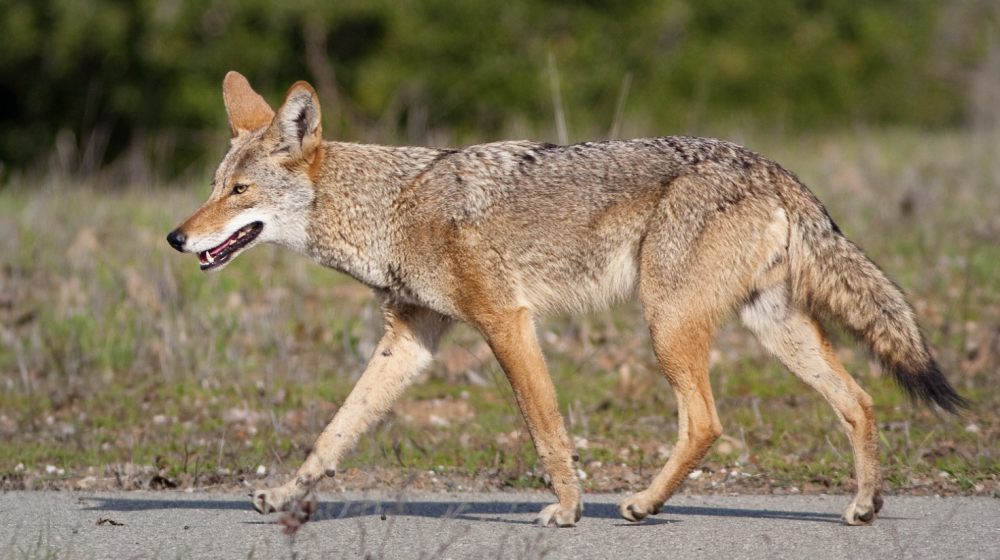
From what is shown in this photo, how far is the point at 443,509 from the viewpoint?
17.8ft

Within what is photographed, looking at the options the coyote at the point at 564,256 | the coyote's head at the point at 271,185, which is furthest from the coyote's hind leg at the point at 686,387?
the coyote's head at the point at 271,185

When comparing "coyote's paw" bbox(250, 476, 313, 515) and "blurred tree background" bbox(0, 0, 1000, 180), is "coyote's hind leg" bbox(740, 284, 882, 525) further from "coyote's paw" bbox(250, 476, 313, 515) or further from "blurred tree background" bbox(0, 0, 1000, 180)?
"blurred tree background" bbox(0, 0, 1000, 180)

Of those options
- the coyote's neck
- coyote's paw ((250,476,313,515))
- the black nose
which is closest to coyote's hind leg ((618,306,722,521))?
the coyote's neck

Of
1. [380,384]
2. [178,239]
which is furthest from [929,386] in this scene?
[178,239]

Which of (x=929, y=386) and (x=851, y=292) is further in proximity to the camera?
(x=851, y=292)

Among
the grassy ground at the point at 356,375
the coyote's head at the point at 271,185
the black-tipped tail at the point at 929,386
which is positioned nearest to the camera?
the black-tipped tail at the point at 929,386

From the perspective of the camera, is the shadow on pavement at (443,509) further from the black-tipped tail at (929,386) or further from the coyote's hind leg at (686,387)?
the black-tipped tail at (929,386)

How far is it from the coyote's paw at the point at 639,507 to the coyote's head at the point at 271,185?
2099 millimetres

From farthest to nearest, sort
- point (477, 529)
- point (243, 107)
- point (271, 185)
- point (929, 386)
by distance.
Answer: point (243, 107)
point (271, 185)
point (929, 386)
point (477, 529)

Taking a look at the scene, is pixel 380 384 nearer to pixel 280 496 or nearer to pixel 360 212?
pixel 280 496

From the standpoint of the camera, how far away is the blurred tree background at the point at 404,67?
740 inches

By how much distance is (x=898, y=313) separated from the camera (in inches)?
206

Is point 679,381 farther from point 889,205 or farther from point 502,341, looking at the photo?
point 889,205

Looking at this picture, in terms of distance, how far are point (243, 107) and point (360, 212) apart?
3.55 ft
